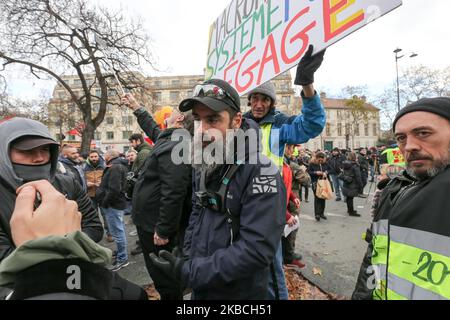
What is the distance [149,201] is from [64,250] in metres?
1.84

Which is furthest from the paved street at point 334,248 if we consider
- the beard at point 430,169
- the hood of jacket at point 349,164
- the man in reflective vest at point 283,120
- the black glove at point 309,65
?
the black glove at point 309,65

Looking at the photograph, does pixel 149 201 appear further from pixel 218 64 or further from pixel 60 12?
pixel 60 12

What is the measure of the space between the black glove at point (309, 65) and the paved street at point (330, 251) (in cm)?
278

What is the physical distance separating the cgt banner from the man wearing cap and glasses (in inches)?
21.2

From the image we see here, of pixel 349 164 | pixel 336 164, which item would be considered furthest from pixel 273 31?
pixel 336 164

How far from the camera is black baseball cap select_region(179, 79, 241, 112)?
1531 millimetres

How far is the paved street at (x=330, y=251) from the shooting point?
3.52 m

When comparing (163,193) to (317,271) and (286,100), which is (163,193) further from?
(286,100)

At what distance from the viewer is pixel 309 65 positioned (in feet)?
5.09
